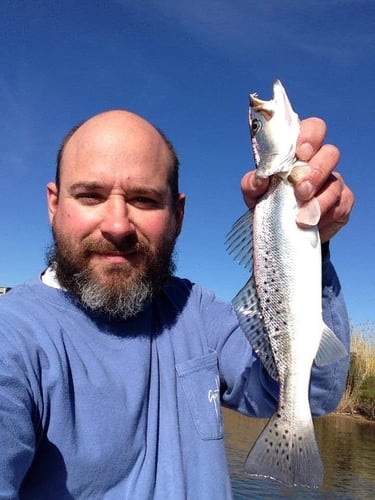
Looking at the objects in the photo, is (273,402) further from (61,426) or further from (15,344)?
(15,344)

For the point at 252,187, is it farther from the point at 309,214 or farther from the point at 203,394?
the point at 203,394

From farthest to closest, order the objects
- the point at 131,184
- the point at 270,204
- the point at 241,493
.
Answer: the point at 241,493, the point at 131,184, the point at 270,204

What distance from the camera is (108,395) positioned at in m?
2.59

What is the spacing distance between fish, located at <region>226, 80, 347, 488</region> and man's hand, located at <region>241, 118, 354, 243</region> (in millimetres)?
51

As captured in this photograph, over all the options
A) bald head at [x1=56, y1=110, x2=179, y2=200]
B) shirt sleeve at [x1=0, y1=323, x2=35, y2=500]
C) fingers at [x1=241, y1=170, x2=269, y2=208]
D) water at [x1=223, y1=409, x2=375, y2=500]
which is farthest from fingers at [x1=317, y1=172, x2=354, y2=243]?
water at [x1=223, y1=409, x2=375, y2=500]

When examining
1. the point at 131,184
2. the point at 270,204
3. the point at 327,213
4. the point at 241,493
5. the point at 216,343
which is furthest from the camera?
the point at 241,493

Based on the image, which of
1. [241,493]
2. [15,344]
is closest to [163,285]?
[15,344]

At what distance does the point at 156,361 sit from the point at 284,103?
1.50m

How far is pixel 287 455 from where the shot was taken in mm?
2592

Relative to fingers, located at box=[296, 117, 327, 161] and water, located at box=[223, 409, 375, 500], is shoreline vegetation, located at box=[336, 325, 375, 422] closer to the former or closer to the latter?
water, located at box=[223, 409, 375, 500]

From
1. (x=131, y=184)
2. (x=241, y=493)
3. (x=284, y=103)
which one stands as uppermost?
(x=284, y=103)

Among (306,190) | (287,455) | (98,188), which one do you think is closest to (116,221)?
(98,188)

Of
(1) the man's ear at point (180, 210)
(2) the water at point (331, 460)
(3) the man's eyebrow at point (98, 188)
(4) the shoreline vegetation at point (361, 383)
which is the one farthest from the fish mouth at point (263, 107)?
(4) the shoreline vegetation at point (361, 383)

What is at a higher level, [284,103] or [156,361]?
[284,103]
